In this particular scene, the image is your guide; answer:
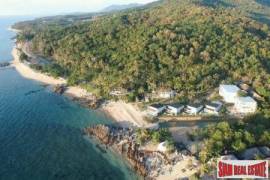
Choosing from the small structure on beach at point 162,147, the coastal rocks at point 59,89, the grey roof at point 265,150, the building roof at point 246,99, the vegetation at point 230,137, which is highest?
the vegetation at point 230,137

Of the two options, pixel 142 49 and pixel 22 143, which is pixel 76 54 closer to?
pixel 142 49

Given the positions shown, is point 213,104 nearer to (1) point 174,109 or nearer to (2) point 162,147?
(1) point 174,109

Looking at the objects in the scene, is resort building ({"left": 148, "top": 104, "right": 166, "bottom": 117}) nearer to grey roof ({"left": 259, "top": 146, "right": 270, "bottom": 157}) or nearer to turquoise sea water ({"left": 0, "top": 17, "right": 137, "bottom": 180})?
turquoise sea water ({"left": 0, "top": 17, "right": 137, "bottom": 180})

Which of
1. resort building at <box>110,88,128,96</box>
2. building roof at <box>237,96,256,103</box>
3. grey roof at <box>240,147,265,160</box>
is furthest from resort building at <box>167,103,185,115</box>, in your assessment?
grey roof at <box>240,147,265,160</box>

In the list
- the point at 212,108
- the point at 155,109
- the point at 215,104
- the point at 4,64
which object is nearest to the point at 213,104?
the point at 215,104

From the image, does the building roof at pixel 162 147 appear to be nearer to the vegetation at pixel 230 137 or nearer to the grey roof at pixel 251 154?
the vegetation at pixel 230 137

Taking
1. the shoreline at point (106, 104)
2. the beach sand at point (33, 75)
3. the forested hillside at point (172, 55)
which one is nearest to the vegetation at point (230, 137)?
the shoreline at point (106, 104)

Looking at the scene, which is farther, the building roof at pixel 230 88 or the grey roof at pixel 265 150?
the building roof at pixel 230 88
